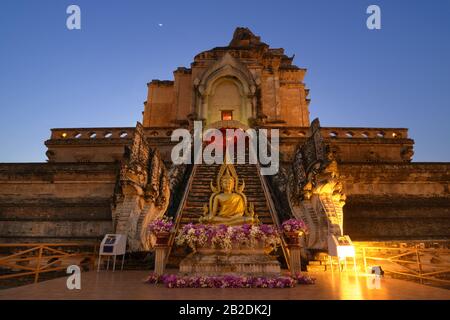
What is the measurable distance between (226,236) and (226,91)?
17.0 m

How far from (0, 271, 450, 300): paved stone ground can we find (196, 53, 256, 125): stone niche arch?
16314mm

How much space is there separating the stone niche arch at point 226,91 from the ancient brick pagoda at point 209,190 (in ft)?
4.62

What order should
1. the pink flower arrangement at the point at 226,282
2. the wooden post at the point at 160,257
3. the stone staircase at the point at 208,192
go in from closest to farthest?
the pink flower arrangement at the point at 226,282 → the wooden post at the point at 160,257 → the stone staircase at the point at 208,192

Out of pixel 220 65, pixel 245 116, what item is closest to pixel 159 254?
pixel 245 116

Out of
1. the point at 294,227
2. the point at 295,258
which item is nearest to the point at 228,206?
the point at 294,227

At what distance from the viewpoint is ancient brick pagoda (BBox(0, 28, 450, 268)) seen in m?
9.41

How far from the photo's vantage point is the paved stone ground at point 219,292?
4750mm

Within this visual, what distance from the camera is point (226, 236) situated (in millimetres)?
6723

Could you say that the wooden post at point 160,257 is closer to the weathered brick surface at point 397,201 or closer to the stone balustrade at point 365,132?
the weathered brick surface at point 397,201

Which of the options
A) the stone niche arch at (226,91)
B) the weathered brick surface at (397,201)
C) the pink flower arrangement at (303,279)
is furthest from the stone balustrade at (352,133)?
the pink flower arrangement at (303,279)

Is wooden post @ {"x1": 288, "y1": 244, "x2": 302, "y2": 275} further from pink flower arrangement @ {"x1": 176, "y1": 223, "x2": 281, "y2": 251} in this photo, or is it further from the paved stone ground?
the paved stone ground

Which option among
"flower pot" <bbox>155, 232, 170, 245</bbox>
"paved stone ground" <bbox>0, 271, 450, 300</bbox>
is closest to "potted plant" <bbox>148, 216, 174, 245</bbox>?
"flower pot" <bbox>155, 232, 170, 245</bbox>
